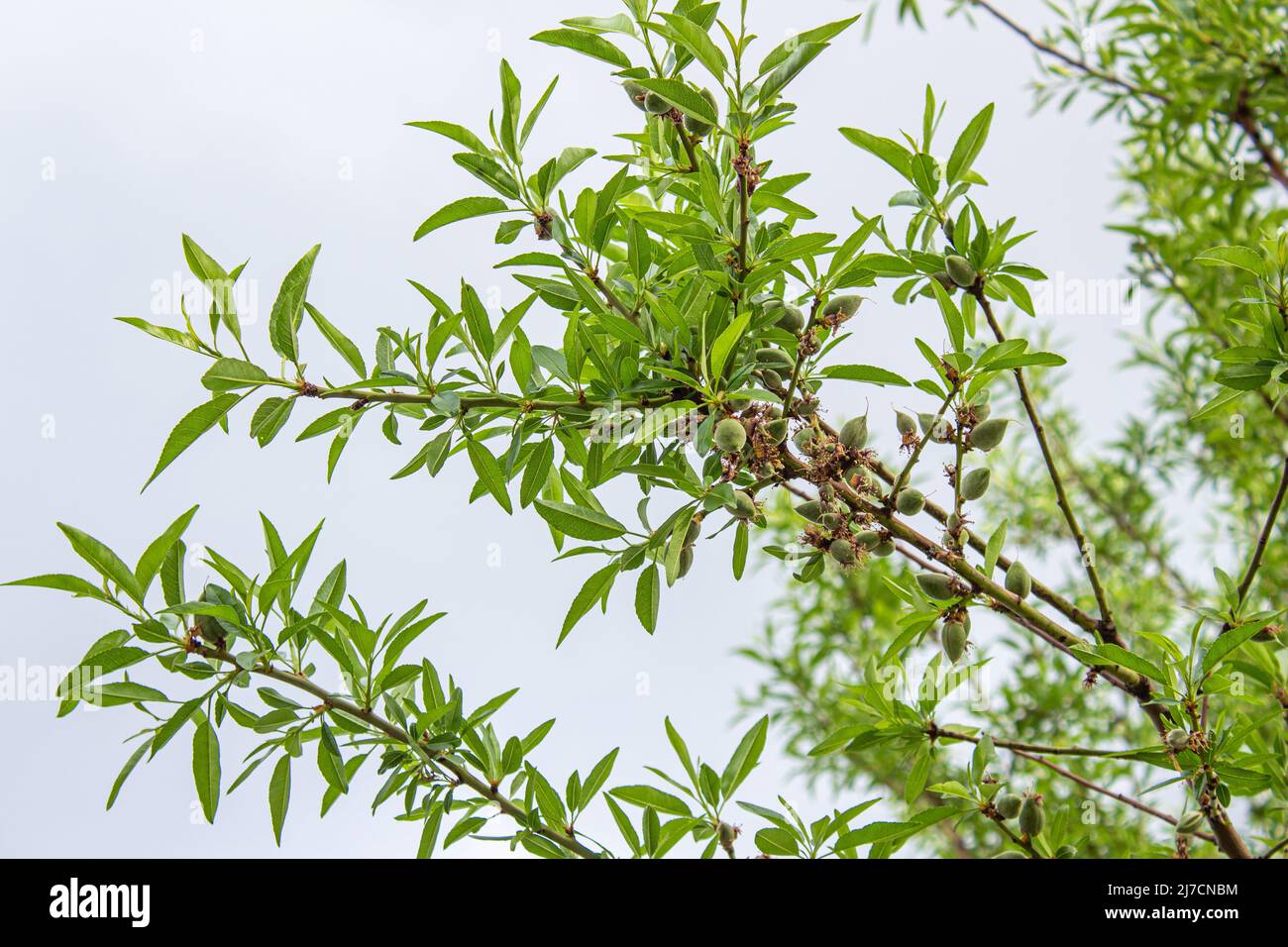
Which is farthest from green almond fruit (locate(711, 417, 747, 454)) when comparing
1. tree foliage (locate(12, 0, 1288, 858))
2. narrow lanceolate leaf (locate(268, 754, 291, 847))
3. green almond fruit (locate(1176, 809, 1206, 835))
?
green almond fruit (locate(1176, 809, 1206, 835))

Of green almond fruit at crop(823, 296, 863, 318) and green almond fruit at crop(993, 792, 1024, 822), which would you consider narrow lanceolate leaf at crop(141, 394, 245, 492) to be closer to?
green almond fruit at crop(823, 296, 863, 318)

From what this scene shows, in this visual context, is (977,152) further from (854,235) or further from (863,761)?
(863,761)

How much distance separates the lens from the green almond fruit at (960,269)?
51.9 inches

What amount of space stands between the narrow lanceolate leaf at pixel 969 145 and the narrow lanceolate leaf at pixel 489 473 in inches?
28.6

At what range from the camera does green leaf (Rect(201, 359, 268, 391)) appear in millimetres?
1108

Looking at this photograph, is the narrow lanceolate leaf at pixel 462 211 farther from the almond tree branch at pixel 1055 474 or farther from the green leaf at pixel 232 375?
the almond tree branch at pixel 1055 474

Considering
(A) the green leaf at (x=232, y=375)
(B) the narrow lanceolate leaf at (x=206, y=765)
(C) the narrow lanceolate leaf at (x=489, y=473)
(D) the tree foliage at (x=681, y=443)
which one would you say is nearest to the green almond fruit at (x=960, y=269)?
(D) the tree foliage at (x=681, y=443)

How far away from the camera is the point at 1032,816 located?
1402 mm

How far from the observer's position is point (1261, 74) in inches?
109

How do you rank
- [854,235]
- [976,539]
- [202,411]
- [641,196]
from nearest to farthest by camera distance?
[202,411], [854,235], [976,539], [641,196]

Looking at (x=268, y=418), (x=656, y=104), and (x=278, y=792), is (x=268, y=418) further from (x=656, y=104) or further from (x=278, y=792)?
(x=656, y=104)

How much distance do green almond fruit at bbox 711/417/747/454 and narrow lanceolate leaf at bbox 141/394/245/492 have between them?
1.81 ft
